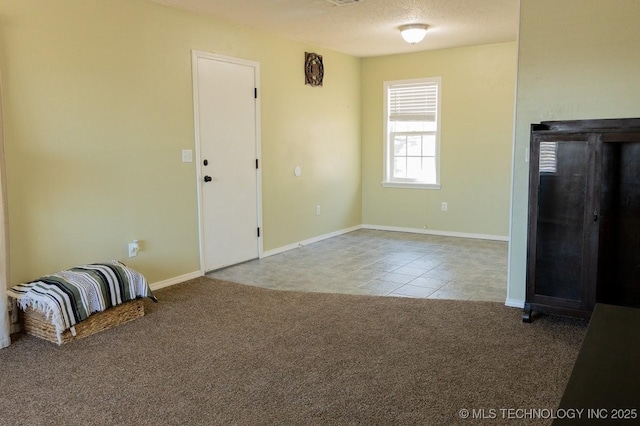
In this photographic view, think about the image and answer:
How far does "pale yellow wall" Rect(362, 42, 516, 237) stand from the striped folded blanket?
4.37m

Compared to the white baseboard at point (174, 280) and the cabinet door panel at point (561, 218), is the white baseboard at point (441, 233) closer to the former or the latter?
the cabinet door panel at point (561, 218)

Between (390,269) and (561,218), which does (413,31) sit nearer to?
(390,269)

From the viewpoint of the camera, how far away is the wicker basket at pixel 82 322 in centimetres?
322

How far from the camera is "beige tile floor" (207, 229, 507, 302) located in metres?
4.40

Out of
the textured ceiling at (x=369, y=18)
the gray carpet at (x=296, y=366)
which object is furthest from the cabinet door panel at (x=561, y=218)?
the textured ceiling at (x=369, y=18)

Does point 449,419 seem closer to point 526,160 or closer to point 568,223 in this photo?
point 568,223

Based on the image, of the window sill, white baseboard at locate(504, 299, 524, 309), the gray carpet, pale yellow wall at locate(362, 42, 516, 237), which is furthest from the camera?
the window sill

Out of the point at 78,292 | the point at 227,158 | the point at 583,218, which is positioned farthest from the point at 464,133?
the point at 78,292

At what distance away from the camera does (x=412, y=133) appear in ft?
23.1

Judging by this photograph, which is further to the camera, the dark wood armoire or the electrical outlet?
the electrical outlet

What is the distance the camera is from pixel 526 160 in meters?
3.72

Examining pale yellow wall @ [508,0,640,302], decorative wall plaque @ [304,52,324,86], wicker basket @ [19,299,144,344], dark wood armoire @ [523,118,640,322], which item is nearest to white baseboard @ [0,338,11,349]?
wicker basket @ [19,299,144,344]

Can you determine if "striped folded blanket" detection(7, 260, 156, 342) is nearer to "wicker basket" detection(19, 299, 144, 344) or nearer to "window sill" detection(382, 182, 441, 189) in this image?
"wicker basket" detection(19, 299, 144, 344)

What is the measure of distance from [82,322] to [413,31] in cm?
406
